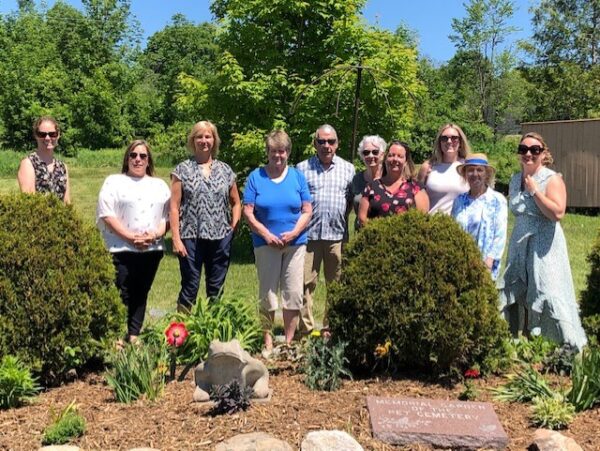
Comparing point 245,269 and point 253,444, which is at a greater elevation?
point 245,269

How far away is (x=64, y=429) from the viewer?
3416mm

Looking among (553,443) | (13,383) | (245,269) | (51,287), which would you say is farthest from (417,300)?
(245,269)

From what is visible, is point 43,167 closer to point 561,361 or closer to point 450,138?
point 450,138

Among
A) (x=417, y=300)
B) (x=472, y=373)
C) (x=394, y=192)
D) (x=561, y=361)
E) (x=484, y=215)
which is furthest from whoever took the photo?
(x=394, y=192)

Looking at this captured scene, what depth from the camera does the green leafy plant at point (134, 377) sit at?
13.0ft

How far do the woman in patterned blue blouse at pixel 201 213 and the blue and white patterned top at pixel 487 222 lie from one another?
6.12 feet

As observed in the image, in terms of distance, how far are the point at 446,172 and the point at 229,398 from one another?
2718 millimetres

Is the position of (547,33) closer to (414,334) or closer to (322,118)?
(322,118)

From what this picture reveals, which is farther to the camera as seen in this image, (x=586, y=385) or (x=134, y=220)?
(x=134, y=220)

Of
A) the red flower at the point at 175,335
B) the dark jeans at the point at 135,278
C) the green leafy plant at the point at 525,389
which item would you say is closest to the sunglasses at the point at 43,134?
the dark jeans at the point at 135,278

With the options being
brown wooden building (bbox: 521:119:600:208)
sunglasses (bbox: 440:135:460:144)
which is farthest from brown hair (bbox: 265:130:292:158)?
brown wooden building (bbox: 521:119:600:208)

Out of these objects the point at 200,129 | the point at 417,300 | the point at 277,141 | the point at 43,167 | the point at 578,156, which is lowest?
the point at 417,300

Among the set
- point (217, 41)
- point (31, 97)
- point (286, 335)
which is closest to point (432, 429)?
point (286, 335)

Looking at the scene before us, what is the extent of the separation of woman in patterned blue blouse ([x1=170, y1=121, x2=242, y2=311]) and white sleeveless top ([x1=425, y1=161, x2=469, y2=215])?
1.64 m
